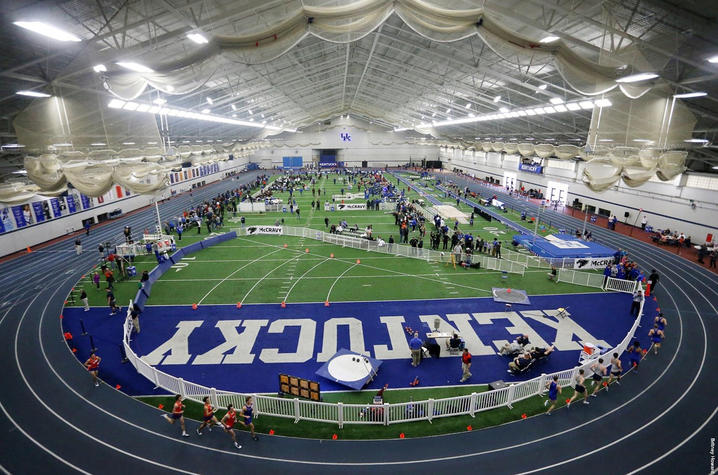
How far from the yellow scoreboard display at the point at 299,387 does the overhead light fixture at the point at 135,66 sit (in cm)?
931

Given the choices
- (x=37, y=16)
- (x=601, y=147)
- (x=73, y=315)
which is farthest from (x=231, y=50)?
(x=601, y=147)

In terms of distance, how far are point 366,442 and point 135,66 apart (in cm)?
1157

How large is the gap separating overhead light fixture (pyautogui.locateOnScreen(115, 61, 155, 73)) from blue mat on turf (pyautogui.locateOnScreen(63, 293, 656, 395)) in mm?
9509

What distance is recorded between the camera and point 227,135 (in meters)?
48.8

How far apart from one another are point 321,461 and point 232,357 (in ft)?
18.7

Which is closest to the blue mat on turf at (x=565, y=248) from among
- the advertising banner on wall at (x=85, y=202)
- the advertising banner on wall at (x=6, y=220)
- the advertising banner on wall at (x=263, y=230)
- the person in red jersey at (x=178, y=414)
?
the advertising banner on wall at (x=263, y=230)

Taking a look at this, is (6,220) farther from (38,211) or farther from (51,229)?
(51,229)

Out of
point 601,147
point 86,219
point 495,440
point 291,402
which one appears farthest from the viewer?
point 86,219

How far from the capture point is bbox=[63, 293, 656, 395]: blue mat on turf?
11719 millimetres

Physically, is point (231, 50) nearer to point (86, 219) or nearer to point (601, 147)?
point (601, 147)

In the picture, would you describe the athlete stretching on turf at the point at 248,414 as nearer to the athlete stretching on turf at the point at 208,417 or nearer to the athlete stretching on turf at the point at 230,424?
the athlete stretching on turf at the point at 230,424

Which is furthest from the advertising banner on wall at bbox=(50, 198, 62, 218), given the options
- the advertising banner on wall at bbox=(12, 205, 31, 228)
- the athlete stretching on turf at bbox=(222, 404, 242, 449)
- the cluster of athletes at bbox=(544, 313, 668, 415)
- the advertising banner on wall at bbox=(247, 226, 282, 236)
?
the cluster of athletes at bbox=(544, 313, 668, 415)

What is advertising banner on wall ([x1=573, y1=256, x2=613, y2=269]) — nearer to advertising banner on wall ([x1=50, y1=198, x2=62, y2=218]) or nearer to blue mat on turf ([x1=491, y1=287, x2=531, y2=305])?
blue mat on turf ([x1=491, y1=287, x2=531, y2=305])

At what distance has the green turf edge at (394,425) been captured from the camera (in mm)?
9258
